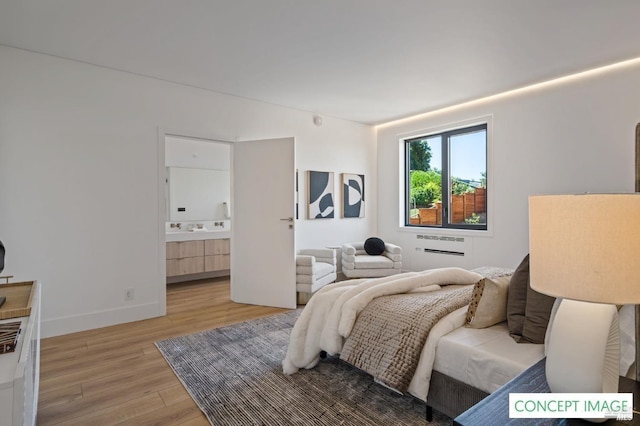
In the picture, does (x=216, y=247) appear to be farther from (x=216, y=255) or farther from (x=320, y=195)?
(x=320, y=195)

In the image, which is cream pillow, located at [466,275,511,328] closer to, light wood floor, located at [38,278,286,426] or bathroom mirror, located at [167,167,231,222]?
light wood floor, located at [38,278,286,426]

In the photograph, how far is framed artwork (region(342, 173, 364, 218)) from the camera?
550 centimetres

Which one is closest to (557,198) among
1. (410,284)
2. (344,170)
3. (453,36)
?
(410,284)

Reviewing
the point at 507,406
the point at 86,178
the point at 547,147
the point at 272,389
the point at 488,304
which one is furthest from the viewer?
the point at 547,147

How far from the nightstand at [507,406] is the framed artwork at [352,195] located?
4361 mm

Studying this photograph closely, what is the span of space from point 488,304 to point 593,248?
3.76 feet

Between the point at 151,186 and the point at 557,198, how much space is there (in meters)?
3.74

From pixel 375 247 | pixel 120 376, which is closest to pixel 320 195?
pixel 375 247

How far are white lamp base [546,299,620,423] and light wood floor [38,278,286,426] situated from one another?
5.81ft

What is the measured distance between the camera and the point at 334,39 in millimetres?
2859

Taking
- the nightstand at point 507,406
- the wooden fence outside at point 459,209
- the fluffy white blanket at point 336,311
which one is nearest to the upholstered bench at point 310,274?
the fluffy white blanket at point 336,311

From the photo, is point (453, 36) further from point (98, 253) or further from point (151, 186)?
point (98, 253)

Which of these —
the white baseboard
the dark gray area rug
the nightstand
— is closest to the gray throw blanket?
the dark gray area rug

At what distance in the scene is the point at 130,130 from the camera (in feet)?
11.7
